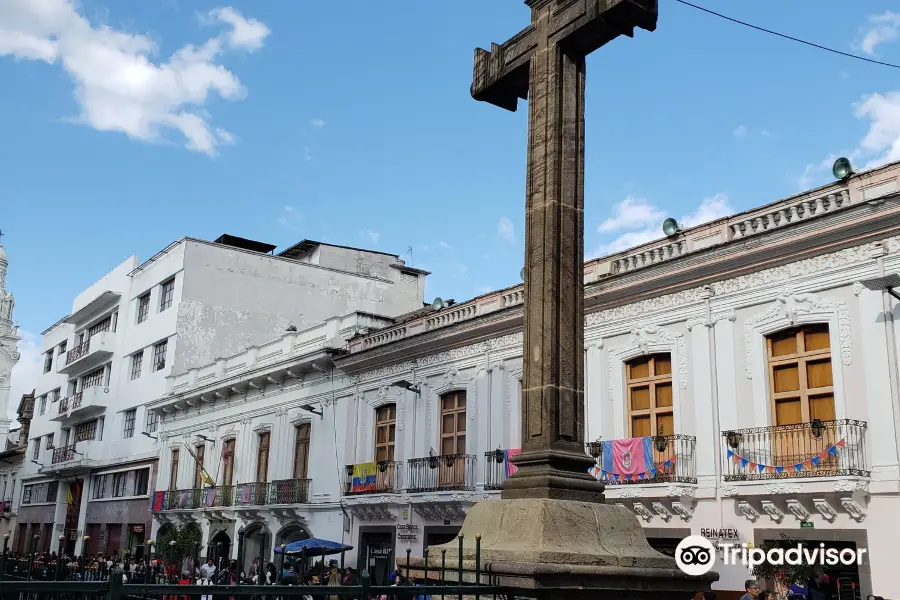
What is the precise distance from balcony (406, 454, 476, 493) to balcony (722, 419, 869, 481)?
6.66 m

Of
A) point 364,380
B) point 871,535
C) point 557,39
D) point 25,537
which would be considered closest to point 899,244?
point 871,535

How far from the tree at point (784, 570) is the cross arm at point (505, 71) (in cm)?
947

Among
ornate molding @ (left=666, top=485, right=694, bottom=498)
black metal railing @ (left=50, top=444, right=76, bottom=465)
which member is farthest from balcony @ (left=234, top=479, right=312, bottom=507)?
black metal railing @ (left=50, top=444, right=76, bottom=465)

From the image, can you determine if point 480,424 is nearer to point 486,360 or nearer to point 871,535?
point 486,360

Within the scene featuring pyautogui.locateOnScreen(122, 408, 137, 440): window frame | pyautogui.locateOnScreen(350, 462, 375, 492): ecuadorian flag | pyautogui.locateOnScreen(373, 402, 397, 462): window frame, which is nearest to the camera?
pyautogui.locateOnScreen(350, 462, 375, 492): ecuadorian flag

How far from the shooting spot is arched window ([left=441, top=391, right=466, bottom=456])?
21844 millimetres

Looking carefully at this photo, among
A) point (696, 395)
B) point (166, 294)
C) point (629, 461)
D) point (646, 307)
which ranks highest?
point (166, 294)

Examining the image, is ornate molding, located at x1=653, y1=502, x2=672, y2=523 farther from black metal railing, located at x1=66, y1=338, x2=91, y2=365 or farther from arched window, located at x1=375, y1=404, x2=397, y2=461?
black metal railing, located at x1=66, y1=338, x2=91, y2=365

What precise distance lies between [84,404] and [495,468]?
29.4 metres

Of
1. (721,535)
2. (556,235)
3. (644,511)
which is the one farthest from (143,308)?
(556,235)

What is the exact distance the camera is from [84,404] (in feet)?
141

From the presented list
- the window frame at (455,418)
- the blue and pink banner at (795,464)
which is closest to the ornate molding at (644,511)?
the blue and pink banner at (795,464)

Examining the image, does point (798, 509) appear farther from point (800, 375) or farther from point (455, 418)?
point (455, 418)

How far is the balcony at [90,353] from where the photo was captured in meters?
41.9
